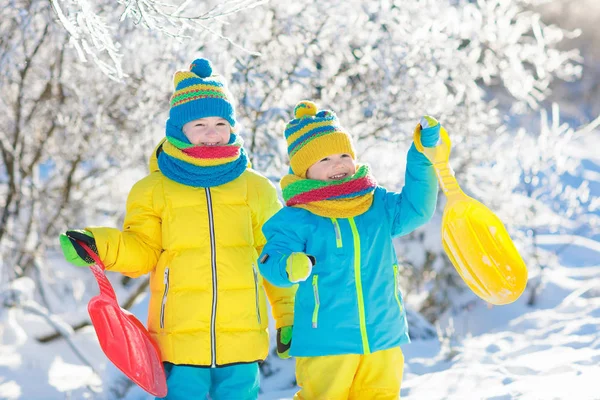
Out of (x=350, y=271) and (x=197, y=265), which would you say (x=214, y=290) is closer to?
(x=197, y=265)

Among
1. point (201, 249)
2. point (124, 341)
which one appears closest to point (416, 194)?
point (201, 249)

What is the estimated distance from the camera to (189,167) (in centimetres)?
310

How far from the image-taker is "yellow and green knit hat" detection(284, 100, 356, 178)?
122 inches

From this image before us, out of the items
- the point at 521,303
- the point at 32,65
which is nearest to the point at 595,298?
the point at 521,303

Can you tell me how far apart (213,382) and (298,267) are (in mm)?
730

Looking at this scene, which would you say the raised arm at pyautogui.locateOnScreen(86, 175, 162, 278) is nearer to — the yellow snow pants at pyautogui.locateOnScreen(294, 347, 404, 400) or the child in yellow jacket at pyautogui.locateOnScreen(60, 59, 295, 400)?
the child in yellow jacket at pyautogui.locateOnScreen(60, 59, 295, 400)

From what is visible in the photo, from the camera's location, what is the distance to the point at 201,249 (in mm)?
3078

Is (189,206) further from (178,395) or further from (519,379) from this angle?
(519,379)

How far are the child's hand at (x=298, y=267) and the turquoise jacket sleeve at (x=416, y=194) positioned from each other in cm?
51

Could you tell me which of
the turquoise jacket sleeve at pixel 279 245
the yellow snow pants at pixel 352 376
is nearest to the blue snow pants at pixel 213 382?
the yellow snow pants at pixel 352 376

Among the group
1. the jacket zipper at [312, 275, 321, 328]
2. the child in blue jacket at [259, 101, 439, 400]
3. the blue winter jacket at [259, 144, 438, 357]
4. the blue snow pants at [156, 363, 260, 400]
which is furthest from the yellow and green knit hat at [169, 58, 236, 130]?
the blue snow pants at [156, 363, 260, 400]

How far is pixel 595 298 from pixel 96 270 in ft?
23.7

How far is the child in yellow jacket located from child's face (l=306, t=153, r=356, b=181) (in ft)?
1.01

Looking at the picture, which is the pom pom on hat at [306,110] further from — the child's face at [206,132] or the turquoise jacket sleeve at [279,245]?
the turquoise jacket sleeve at [279,245]
